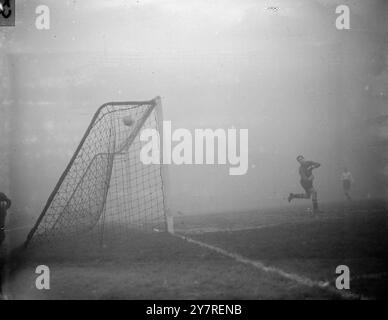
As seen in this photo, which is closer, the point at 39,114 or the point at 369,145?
the point at 39,114

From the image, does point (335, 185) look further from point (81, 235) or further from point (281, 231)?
point (81, 235)

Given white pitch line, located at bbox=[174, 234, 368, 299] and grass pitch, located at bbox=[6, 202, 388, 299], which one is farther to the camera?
grass pitch, located at bbox=[6, 202, 388, 299]

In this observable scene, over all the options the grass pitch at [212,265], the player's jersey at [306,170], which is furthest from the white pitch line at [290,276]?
the player's jersey at [306,170]

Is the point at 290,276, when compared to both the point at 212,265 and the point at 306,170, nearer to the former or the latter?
the point at 212,265

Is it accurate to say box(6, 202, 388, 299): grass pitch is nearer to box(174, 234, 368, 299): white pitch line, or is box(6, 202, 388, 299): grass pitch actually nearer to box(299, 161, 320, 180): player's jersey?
box(174, 234, 368, 299): white pitch line

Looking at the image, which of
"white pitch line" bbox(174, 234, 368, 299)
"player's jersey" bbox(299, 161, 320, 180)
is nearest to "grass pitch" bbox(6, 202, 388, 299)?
"white pitch line" bbox(174, 234, 368, 299)

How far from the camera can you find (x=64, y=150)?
786 inches

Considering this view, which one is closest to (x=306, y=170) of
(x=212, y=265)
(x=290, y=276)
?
(x=212, y=265)

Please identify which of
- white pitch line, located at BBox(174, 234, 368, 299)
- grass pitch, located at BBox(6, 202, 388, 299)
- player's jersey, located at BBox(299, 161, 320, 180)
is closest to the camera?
white pitch line, located at BBox(174, 234, 368, 299)

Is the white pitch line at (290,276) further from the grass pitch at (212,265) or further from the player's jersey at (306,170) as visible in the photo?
the player's jersey at (306,170)

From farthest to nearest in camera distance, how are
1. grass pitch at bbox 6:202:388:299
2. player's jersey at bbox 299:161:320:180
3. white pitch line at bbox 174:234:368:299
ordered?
player's jersey at bbox 299:161:320:180, grass pitch at bbox 6:202:388:299, white pitch line at bbox 174:234:368:299

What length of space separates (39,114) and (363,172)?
65.5ft

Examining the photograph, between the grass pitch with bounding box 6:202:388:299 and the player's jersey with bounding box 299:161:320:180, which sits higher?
the player's jersey with bounding box 299:161:320:180
